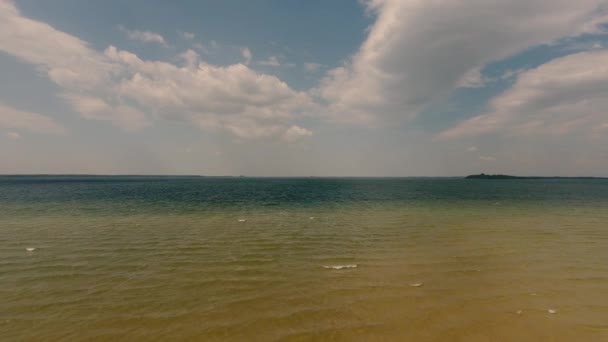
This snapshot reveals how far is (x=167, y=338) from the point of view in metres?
7.61

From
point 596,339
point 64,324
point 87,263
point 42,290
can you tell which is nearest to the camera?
point 596,339

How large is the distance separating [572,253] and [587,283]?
5.38 meters

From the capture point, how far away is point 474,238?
755 inches

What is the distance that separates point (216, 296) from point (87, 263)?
898cm

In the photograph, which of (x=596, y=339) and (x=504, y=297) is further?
(x=504, y=297)

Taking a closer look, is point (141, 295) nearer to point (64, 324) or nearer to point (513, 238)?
point (64, 324)

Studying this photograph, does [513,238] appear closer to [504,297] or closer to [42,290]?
[504,297]

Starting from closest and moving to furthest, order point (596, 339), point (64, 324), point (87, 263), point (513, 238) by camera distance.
Result: point (596, 339) → point (64, 324) → point (87, 263) → point (513, 238)

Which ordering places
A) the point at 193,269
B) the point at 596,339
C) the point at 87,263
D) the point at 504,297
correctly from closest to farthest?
the point at 596,339, the point at 504,297, the point at 193,269, the point at 87,263

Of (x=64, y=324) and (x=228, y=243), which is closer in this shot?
(x=64, y=324)

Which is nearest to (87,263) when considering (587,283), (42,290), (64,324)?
(42,290)

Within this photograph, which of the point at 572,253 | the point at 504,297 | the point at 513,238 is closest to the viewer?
the point at 504,297

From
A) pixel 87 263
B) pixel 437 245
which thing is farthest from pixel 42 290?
pixel 437 245

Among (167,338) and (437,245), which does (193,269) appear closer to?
(167,338)
